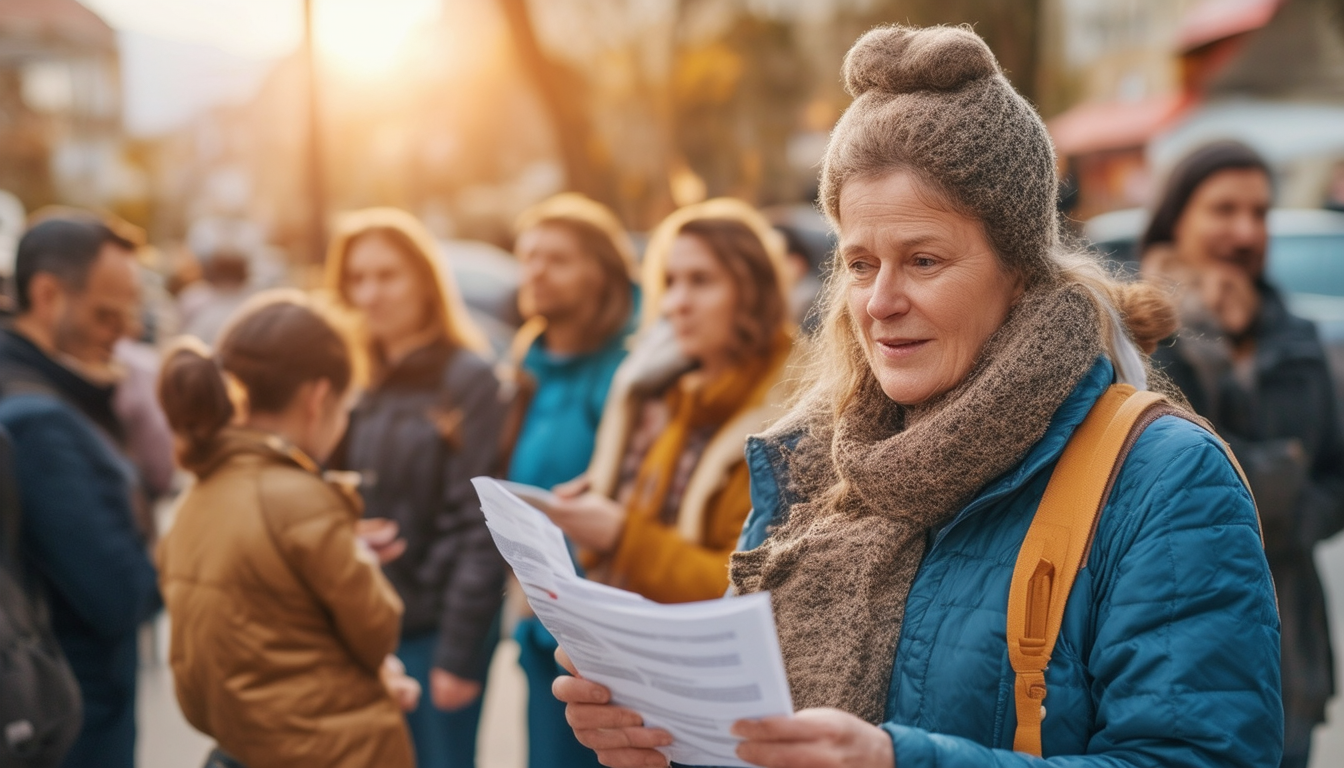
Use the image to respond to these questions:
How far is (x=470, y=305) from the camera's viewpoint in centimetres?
1138

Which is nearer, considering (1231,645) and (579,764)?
(1231,645)

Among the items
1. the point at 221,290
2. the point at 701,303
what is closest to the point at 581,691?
the point at 701,303

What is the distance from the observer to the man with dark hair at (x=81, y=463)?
2938mm

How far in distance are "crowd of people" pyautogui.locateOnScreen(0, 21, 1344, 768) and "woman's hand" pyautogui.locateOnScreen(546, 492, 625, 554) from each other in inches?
0.6

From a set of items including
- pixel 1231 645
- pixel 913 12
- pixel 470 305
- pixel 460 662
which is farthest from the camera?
pixel 913 12

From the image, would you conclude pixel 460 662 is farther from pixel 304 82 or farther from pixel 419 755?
pixel 304 82

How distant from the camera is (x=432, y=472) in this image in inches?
149

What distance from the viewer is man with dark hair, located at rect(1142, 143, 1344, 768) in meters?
2.82

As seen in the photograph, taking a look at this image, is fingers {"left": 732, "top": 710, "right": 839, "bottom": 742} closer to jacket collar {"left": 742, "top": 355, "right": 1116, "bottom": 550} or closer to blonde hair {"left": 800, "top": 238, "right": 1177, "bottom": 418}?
jacket collar {"left": 742, "top": 355, "right": 1116, "bottom": 550}

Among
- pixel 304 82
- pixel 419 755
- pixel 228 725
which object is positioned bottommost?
pixel 419 755

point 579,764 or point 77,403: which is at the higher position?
point 77,403

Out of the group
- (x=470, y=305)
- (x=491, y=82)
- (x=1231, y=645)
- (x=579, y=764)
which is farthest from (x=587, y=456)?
(x=491, y=82)

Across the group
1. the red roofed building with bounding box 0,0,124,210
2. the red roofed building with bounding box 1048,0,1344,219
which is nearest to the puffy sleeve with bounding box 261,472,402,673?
the red roofed building with bounding box 1048,0,1344,219

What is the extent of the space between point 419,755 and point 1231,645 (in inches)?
120
